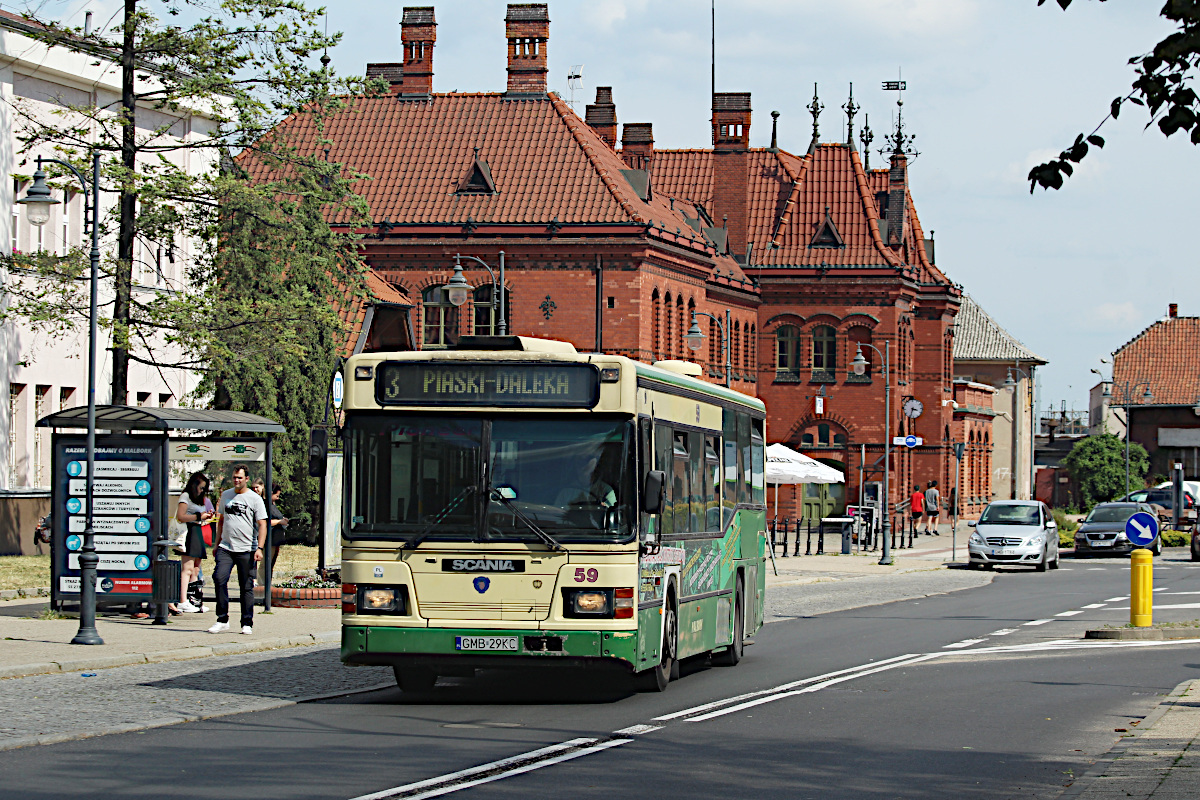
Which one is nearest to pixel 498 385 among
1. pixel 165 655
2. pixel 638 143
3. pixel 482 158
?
pixel 165 655

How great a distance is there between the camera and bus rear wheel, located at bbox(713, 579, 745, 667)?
59.4 feet

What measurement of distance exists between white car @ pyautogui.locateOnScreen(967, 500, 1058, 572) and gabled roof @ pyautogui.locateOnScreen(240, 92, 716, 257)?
2329 centimetres

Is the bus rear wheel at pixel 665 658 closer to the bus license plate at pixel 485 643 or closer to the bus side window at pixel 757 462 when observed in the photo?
the bus license plate at pixel 485 643

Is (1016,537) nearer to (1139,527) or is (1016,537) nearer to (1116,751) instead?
(1139,527)

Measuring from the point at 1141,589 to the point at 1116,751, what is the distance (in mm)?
11231

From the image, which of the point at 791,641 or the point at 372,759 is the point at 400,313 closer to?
the point at 791,641

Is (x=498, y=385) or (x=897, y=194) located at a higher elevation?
(x=897, y=194)

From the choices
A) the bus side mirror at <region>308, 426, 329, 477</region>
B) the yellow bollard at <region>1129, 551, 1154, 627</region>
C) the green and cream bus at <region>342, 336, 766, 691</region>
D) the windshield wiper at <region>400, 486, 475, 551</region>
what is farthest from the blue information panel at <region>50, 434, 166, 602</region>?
the yellow bollard at <region>1129, 551, 1154, 627</region>

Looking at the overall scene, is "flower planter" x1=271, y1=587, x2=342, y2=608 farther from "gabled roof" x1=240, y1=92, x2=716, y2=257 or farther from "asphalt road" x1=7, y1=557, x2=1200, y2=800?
"gabled roof" x1=240, y1=92, x2=716, y2=257

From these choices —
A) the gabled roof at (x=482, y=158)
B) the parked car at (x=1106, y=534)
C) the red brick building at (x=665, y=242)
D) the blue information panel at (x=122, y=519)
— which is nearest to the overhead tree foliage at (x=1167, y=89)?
the blue information panel at (x=122, y=519)

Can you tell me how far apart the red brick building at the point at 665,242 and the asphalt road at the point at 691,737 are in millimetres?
40501

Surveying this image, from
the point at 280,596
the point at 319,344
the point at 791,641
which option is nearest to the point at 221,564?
the point at 280,596

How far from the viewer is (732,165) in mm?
80125

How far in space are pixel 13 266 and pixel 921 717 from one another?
70.5 ft
